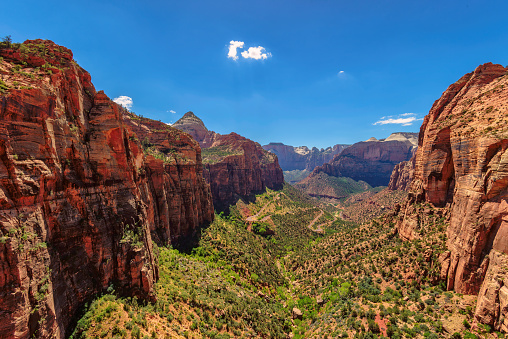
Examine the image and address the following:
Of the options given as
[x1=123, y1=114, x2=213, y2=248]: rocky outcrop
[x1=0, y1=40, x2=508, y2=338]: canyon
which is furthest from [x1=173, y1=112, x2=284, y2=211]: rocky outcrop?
[x1=0, y1=40, x2=508, y2=338]: canyon

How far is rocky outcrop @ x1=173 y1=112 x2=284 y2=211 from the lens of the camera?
102 metres

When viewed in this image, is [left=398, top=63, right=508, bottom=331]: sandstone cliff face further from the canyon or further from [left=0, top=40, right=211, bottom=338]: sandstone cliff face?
[left=0, top=40, right=211, bottom=338]: sandstone cliff face

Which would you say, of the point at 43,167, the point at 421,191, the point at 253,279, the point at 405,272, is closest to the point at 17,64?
the point at 43,167

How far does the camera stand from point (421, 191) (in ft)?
124

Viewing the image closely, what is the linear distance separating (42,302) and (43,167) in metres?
10.7

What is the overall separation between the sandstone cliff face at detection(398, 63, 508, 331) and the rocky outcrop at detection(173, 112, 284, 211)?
78903 millimetres

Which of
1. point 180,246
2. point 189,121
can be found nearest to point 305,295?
point 180,246

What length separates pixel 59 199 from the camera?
18.3 metres

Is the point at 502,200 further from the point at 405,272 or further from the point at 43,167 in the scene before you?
the point at 43,167

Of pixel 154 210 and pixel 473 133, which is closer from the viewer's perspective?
pixel 473 133

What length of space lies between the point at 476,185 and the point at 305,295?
34.4 metres

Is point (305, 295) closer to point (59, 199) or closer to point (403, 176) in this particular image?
point (59, 199)

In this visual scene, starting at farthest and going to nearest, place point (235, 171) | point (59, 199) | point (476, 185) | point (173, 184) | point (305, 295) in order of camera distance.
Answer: point (235, 171), point (173, 184), point (305, 295), point (476, 185), point (59, 199)

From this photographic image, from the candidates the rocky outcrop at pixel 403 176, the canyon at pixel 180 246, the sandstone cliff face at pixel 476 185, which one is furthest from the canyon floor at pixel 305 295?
the rocky outcrop at pixel 403 176
